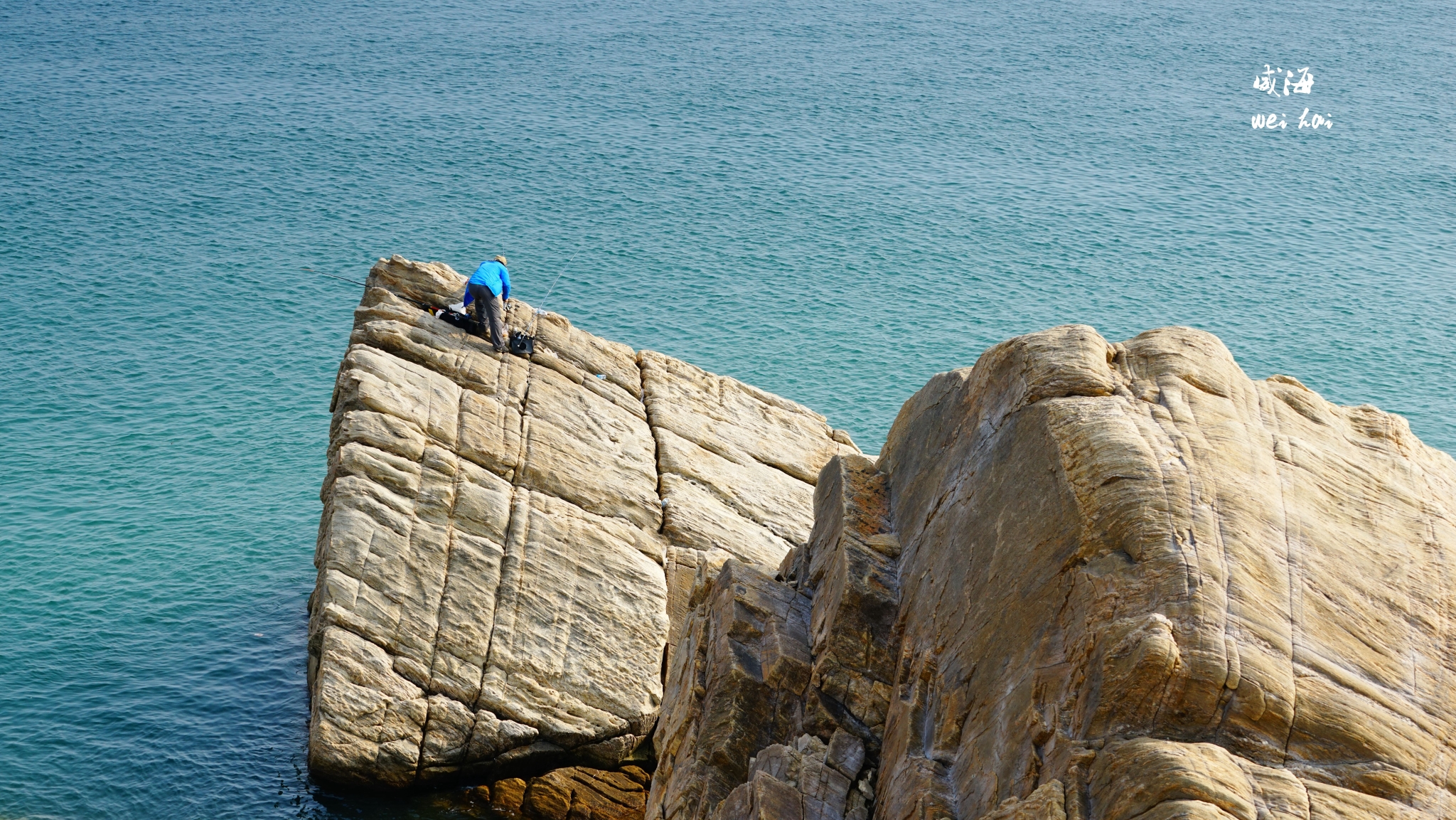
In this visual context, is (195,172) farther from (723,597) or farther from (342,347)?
(723,597)

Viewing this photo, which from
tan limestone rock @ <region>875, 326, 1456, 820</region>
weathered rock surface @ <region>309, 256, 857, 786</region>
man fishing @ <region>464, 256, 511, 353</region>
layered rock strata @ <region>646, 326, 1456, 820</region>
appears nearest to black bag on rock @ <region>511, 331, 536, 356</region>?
man fishing @ <region>464, 256, 511, 353</region>

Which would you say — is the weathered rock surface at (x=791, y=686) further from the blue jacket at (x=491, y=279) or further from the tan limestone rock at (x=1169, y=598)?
the blue jacket at (x=491, y=279)

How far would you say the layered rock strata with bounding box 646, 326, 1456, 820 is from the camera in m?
10.5

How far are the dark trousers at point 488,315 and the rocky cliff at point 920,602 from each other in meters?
0.46

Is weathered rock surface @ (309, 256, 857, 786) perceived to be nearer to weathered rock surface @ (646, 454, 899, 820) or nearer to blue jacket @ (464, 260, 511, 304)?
blue jacket @ (464, 260, 511, 304)

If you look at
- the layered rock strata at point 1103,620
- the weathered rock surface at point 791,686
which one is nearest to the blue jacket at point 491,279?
the weathered rock surface at point 791,686

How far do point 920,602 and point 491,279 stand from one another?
53.3 feet

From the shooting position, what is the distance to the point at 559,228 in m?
57.2

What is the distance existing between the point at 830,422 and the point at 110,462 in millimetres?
22760

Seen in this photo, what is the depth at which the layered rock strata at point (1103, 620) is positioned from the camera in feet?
34.5

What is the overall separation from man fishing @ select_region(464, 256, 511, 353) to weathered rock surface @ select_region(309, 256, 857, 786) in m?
0.47

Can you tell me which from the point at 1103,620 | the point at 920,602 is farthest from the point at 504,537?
the point at 1103,620

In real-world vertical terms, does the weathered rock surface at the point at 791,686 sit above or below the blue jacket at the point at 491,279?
below

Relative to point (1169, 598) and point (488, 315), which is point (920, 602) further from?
point (488, 315)
